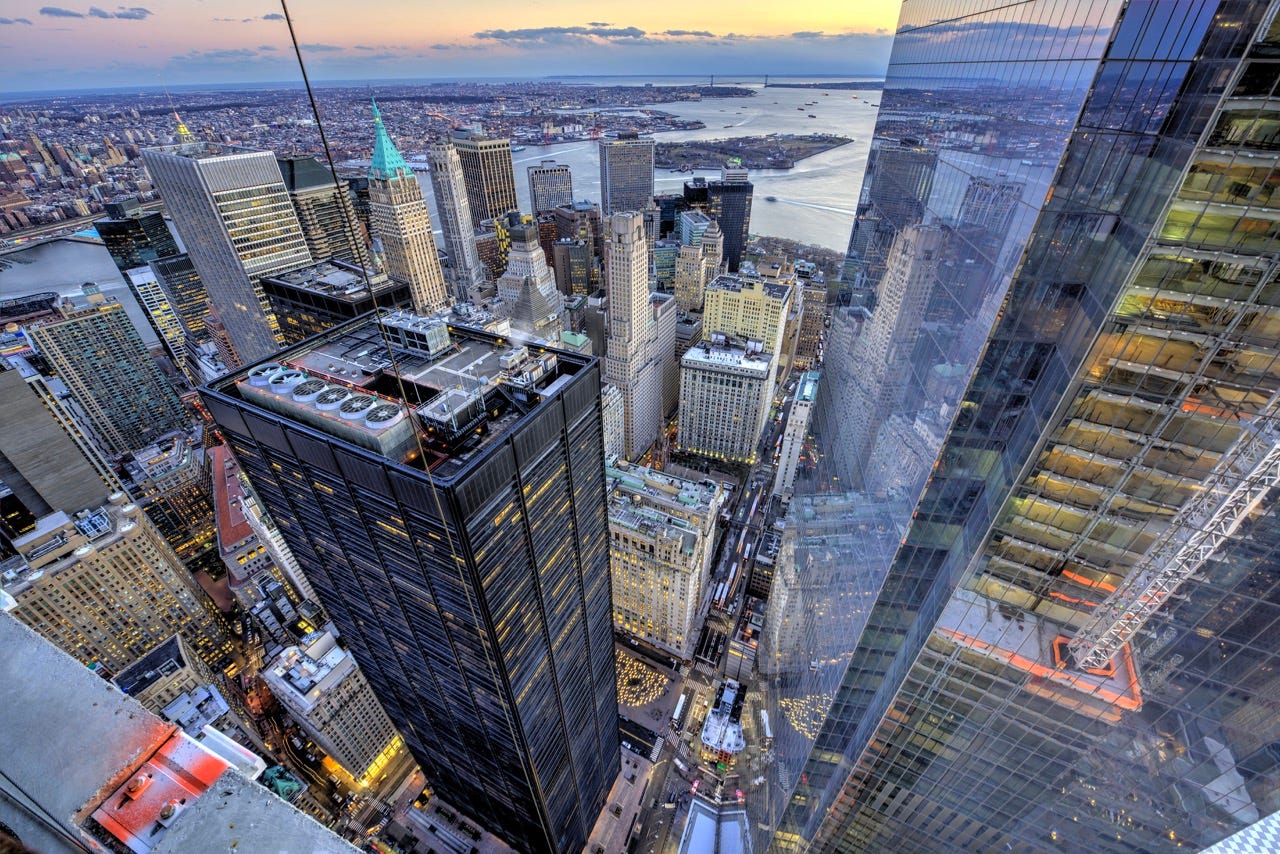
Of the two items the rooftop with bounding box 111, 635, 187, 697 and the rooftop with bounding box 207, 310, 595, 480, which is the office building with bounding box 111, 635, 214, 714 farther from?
the rooftop with bounding box 207, 310, 595, 480

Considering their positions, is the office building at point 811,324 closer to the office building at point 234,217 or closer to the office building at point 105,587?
the office building at point 234,217

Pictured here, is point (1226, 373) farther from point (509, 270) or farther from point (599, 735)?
point (509, 270)

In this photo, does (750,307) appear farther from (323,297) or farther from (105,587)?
(105,587)

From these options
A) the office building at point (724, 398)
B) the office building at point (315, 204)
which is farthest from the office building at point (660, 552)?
the office building at point (315, 204)

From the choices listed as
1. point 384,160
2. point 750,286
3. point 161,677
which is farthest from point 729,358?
point 161,677

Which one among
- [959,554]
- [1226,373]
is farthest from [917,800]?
[1226,373]

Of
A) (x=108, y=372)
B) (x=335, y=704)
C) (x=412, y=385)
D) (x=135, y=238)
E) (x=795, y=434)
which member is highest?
(x=412, y=385)
